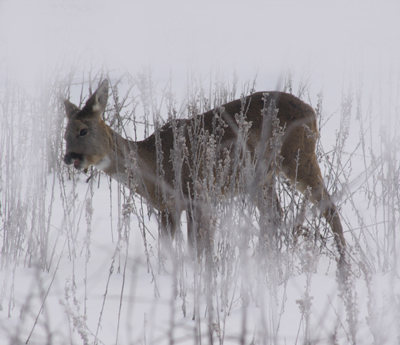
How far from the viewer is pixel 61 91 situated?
564cm

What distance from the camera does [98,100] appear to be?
3.77m

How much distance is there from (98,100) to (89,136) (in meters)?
0.30

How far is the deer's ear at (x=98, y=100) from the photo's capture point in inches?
146

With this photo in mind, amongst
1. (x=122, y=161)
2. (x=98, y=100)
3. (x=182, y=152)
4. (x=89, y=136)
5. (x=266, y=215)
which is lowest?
(x=266, y=215)

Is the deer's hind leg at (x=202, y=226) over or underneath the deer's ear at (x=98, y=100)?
underneath

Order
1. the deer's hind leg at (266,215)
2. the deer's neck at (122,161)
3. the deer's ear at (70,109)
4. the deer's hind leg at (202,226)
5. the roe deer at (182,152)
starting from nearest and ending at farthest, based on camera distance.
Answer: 1. the deer's hind leg at (202,226)
2. the deer's hind leg at (266,215)
3. the roe deer at (182,152)
4. the deer's neck at (122,161)
5. the deer's ear at (70,109)

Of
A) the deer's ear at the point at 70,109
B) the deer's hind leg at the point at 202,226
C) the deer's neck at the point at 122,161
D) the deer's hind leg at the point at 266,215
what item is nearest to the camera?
the deer's hind leg at the point at 202,226

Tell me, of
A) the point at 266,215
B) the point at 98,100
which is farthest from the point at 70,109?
the point at 266,215

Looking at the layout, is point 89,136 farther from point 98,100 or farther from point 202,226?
point 202,226

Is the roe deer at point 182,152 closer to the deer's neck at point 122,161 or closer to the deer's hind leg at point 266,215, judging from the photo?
the deer's neck at point 122,161

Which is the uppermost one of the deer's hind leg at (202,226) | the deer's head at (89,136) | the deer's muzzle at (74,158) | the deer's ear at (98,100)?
the deer's ear at (98,100)

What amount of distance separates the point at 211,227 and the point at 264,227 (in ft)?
1.51

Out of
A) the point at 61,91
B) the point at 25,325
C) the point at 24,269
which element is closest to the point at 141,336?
the point at 25,325

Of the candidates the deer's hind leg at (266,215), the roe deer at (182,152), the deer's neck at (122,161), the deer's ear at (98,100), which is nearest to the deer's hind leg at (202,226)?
the deer's hind leg at (266,215)
